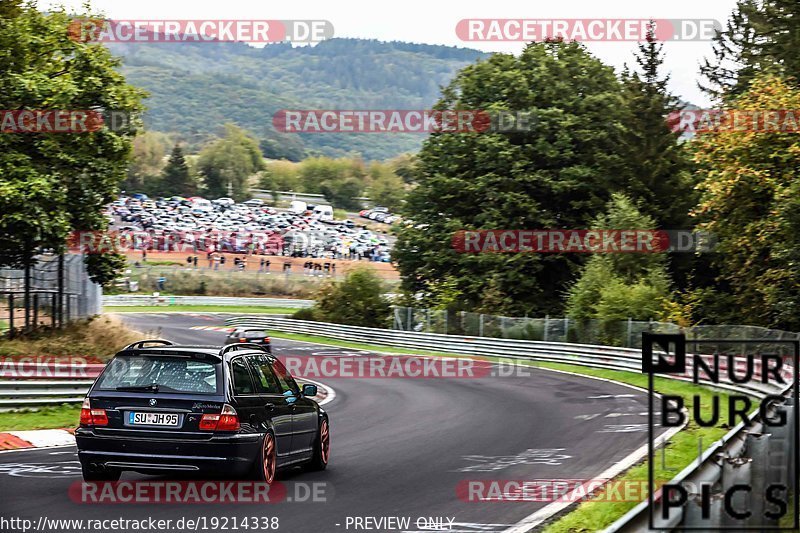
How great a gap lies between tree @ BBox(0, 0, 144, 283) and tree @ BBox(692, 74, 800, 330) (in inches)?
839

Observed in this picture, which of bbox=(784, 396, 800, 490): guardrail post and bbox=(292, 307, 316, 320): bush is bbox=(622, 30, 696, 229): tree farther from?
bbox=(784, 396, 800, 490): guardrail post

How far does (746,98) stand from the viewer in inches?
1596

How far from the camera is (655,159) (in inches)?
2055

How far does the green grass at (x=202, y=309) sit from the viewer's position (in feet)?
250

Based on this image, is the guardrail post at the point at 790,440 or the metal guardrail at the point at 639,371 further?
the guardrail post at the point at 790,440

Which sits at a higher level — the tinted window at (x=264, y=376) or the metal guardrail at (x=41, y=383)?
the tinted window at (x=264, y=376)

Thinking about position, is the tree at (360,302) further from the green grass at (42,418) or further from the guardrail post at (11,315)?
the green grass at (42,418)

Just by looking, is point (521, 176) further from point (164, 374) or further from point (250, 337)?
point (164, 374)

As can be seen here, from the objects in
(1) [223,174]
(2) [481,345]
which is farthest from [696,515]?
(1) [223,174]

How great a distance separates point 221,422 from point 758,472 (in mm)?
5279

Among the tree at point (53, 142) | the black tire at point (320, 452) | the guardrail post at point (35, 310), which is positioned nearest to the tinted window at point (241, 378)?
the black tire at point (320, 452)

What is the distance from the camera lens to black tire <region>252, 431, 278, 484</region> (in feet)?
36.2

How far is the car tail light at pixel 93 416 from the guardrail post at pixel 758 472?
6.26 meters

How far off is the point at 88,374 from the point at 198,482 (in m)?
11.8
